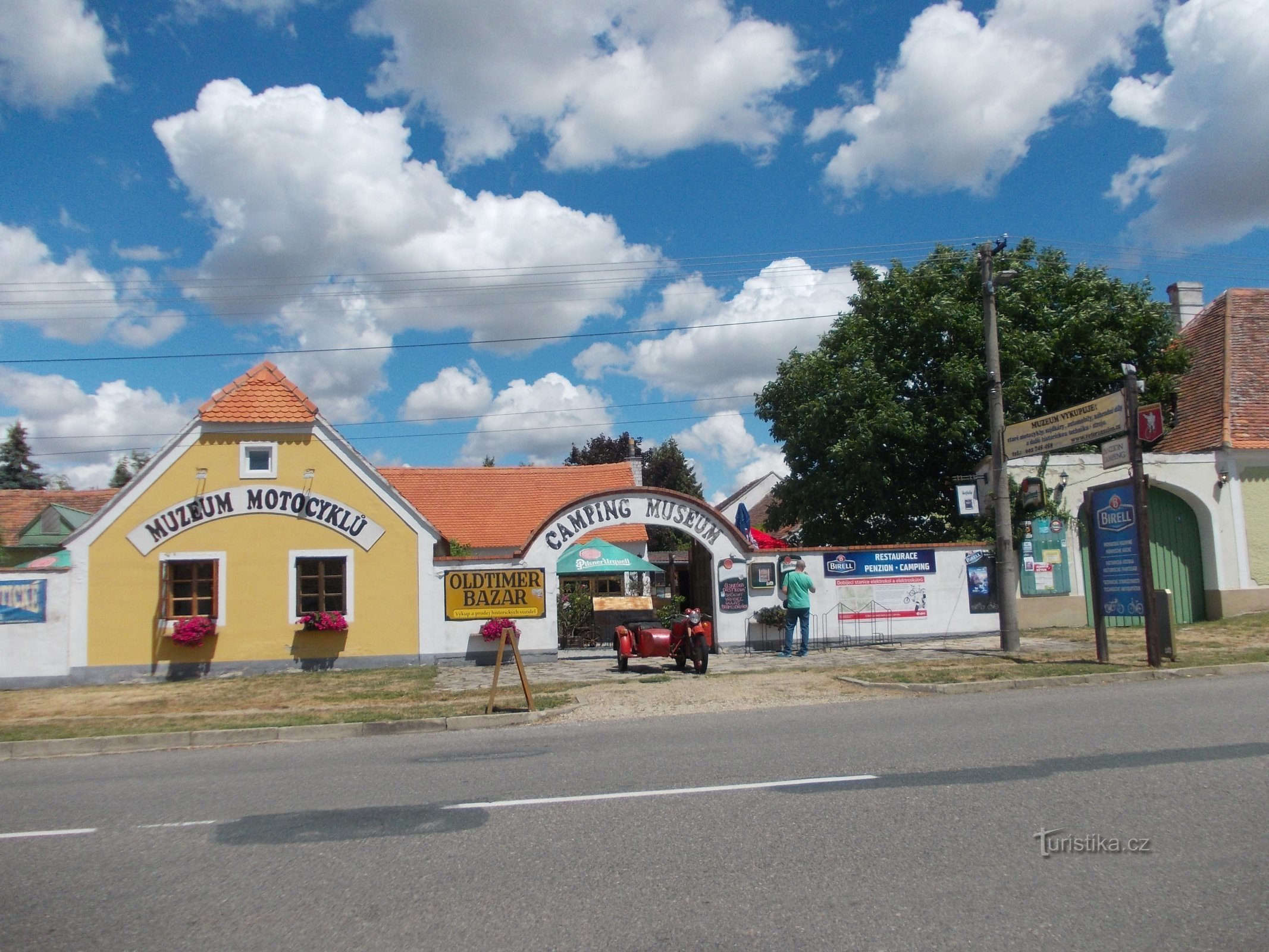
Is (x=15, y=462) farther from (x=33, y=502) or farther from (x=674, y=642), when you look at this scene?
(x=674, y=642)

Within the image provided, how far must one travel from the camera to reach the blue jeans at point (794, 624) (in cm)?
1886

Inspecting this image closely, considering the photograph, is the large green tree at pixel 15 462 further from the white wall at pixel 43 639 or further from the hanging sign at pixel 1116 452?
the hanging sign at pixel 1116 452

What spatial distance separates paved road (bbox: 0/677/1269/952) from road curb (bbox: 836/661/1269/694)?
134 inches

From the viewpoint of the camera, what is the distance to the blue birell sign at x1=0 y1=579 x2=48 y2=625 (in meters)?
17.3

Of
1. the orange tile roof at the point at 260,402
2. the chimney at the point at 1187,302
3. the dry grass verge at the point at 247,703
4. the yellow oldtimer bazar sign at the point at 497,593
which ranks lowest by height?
the dry grass verge at the point at 247,703

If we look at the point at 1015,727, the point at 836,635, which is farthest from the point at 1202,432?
the point at 1015,727

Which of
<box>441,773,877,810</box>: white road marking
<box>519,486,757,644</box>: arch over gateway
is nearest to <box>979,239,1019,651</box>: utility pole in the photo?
<box>519,486,757,644</box>: arch over gateway

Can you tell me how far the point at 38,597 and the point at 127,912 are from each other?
14664mm

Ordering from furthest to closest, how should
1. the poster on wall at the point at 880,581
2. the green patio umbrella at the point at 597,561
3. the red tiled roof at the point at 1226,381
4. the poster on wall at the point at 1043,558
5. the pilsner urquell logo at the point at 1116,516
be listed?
the red tiled roof at the point at 1226,381 < the green patio umbrella at the point at 597,561 < the poster on wall at the point at 1043,558 < the poster on wall at the point at 880,581 < the pilsner urquell logo at the point at 1116,516

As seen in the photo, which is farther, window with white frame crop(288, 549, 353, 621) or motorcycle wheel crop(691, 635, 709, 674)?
window with white frame crop(288, 549, 353, 621)

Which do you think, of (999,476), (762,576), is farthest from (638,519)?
(999,476)

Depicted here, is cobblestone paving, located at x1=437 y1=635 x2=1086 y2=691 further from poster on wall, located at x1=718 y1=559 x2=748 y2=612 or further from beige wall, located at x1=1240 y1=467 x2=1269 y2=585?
beige wall, located at x1=1240 y1=467 x2=1269 y2=585

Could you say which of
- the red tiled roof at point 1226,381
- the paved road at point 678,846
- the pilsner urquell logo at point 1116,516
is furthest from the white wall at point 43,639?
the red tiled roof at point 1226,381

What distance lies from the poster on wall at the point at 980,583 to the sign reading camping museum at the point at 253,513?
39.2 ft
